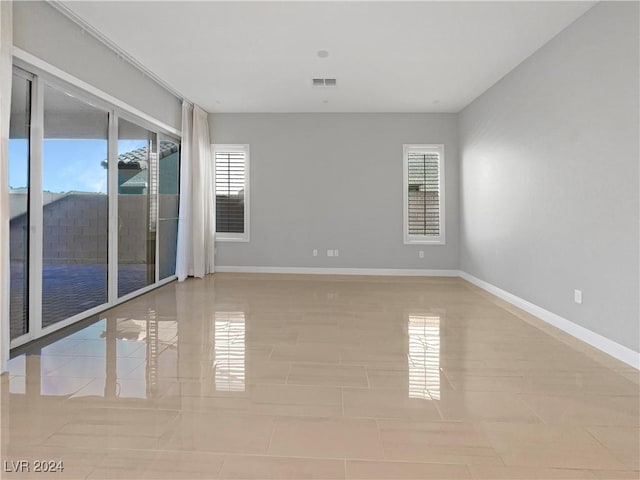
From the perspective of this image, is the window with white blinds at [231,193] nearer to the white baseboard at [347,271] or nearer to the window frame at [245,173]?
the window frame at [245,173]

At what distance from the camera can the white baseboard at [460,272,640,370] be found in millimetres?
2883

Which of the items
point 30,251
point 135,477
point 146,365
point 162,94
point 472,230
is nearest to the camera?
point 135,477

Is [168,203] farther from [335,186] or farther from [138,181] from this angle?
[335,186]

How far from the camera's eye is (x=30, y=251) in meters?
3.20

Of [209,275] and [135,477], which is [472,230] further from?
[135,477]

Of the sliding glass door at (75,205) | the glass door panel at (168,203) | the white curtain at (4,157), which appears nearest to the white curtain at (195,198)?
the glass door panel at (168,203)

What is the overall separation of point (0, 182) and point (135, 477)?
224cm

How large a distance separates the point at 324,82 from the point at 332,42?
1.26 meters

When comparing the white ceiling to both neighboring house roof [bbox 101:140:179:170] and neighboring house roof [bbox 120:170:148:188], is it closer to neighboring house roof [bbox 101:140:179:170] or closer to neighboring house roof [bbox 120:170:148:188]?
neighboring house roof [bbox 101:140:179:170]

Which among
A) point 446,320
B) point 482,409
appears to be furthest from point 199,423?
point 446,320

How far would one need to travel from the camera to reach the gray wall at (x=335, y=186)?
6.92 metres

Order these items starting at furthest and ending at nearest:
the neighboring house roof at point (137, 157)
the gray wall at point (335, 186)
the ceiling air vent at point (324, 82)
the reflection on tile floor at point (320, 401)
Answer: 1. the gray wall at point (335, 186)
2. the ceiling air vent at point (324, 82)
3. the neighboring house roof at point (137, 157)
4. the reflection on tile floor at point (320, 401)

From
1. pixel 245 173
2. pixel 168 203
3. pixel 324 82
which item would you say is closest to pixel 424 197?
pixel 324 82

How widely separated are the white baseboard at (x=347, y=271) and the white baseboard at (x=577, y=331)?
1.63 meters
